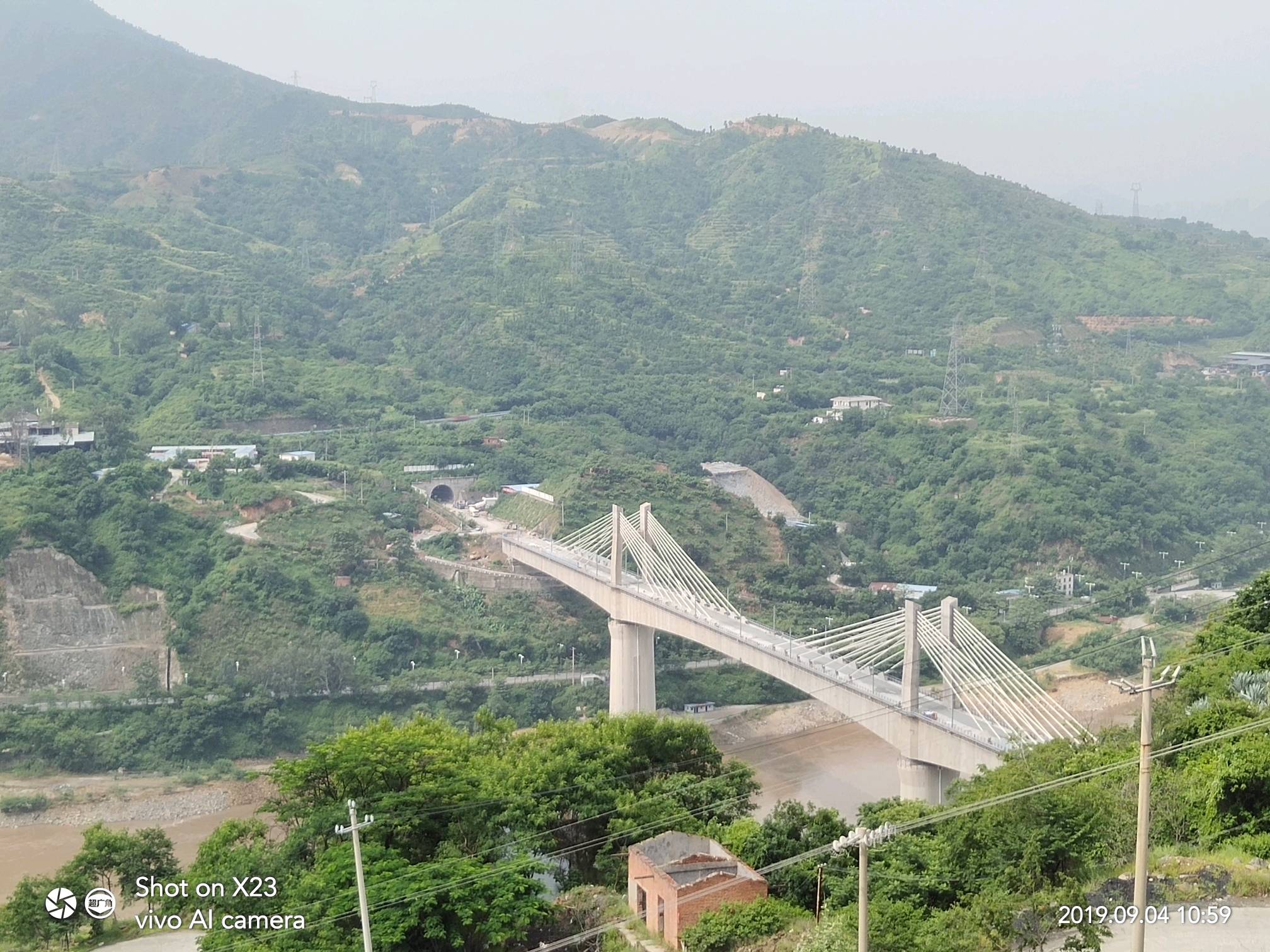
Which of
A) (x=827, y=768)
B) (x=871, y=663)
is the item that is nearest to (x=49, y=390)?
(x=827, y=768)

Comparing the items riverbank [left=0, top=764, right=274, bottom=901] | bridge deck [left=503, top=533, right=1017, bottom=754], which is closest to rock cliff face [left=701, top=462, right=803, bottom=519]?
bridge deck [left=503, top=533, right=1017, bottom=754]

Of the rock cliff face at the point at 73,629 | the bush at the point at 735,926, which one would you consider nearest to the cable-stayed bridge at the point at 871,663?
the bush at the point at 735,926

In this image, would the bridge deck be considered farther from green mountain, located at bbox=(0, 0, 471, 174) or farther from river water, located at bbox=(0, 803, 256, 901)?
green mountain, located at bbox=(0, 0, 471, 174)

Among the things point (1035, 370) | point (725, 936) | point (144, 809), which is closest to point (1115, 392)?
point (1035, 370)

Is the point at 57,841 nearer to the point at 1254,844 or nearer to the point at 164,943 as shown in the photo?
the point at 164,943

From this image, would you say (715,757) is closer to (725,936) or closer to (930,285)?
(725,936)

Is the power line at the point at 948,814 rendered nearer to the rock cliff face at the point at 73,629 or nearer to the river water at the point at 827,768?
the river water at the point at 827,768
